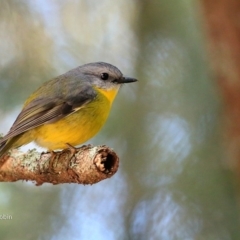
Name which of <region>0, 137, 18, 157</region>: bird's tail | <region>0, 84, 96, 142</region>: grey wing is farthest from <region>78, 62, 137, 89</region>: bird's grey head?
Answer: <region>0, 137, 18, 157</region>: bird's tail

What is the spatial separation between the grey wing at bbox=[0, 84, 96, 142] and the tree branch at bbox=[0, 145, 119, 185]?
11 centimetres

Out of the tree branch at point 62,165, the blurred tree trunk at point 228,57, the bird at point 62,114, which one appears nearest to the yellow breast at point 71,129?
the bird at point 62,114

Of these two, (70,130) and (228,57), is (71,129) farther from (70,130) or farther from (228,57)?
(228,57)

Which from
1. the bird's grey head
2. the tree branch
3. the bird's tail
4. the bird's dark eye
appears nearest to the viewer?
the tree branch

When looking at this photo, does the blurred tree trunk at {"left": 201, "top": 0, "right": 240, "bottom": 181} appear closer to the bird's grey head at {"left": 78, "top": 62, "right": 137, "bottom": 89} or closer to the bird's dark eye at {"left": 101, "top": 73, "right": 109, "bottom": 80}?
the bird's grey head at {"left": 78, "top": 62, "right": 137, "bottom": 89}

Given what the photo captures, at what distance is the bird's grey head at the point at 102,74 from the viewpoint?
2.09m

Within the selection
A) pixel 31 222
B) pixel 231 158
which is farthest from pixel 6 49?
pixel 231 158

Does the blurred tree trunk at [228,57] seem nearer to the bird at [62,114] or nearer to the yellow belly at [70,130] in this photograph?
the bird at [62,114]

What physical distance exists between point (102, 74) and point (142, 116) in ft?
1.87

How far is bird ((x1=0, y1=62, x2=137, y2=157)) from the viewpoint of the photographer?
1.87m

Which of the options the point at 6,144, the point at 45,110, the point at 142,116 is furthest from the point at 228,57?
the point at 6,144

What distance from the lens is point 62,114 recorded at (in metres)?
1.92

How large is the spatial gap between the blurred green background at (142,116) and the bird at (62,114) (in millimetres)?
57

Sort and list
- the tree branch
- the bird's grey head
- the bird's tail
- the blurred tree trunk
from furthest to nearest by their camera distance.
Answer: the bird's grey head, the bird's tail, the blurred tree trunk, the tree branch
